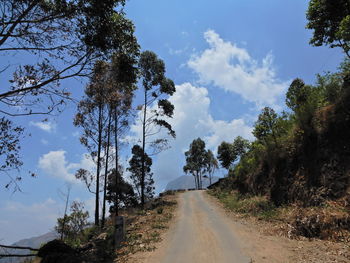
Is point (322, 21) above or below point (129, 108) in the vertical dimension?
above

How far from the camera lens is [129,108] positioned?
20891 millimetres

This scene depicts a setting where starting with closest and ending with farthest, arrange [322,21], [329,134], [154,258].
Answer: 1. [154,258]
2. [329,134]
3. [322,21]

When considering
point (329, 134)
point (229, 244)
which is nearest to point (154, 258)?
point (229, 244)

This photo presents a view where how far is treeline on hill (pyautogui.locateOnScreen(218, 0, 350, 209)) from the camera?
10180mm

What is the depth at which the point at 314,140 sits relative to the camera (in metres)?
12.0

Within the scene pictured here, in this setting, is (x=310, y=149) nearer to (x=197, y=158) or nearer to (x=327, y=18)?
(x=327, y=18)

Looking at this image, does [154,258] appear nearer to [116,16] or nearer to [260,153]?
[116,16]

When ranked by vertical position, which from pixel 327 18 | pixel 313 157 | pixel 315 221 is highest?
pixel 327 18

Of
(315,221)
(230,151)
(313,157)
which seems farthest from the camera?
(230,151)

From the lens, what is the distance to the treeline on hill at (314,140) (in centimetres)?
1018

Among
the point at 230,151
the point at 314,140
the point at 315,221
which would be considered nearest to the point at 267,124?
the point at 314,140

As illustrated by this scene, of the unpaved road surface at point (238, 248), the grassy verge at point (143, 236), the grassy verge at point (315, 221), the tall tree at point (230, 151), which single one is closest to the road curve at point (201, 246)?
the unpaved road surface at point (238, 248)

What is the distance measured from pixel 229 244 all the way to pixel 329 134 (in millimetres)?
7642

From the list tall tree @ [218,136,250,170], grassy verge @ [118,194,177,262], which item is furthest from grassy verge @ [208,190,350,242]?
tall tree @ [218,136,250,170]
